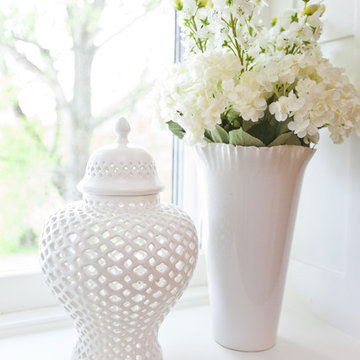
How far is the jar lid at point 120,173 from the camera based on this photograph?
2.35 ft

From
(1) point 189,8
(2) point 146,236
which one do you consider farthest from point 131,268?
(1) point 189,8

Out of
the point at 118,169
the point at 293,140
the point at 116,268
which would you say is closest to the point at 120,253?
the point at 116,268


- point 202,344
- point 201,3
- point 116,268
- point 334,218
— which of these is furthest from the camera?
point 334,218

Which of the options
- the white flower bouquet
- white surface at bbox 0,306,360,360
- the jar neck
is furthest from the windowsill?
the white flower bouquet

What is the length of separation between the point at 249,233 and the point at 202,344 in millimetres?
260

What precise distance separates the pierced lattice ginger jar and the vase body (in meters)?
0.12

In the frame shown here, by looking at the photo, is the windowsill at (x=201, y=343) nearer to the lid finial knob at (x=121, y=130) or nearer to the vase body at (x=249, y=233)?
the vase body at (x=249, y=233)

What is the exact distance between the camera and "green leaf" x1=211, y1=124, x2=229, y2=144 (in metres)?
0.81

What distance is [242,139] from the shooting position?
0.79 meters

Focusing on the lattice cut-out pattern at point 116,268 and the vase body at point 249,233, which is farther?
the vase body at point 249,233

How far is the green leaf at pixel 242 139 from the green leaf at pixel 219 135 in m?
0.02

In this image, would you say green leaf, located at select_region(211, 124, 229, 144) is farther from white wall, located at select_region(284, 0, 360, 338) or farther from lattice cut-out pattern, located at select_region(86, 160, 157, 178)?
white wall, located at select_region(284, 0, 360, 338)

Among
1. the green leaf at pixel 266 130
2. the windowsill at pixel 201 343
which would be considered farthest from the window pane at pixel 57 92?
the green leaf at pixel 266 130

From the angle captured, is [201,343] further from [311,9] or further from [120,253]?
[311,9]
